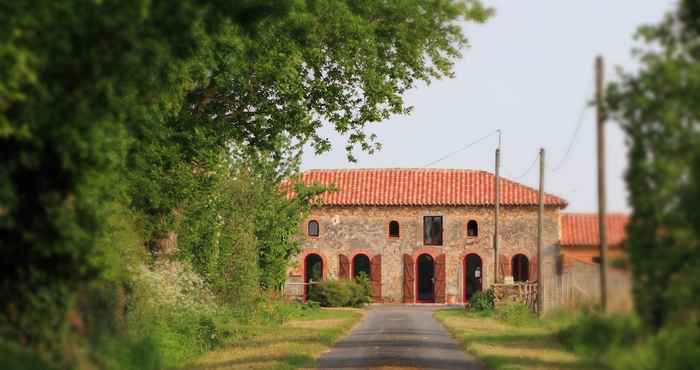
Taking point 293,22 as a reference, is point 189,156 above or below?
below

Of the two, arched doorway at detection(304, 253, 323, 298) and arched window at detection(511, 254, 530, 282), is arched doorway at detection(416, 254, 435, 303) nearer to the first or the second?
arched window at detection(511, 254, 530, 282)

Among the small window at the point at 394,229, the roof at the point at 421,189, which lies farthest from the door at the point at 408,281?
the roof at the point at 421,189

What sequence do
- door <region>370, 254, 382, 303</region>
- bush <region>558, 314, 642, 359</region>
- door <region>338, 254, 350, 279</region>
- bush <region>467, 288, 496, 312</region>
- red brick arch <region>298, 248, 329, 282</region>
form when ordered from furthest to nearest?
red brick arch <region>298, 248, 329, 282</region> → door <region>338, 254, 350, 279</region> → door <region>370, 254, 382, 303</region> → bush <region>467, 288, 496, 312</region> → bush <region>558, 314, 642, 359</region>

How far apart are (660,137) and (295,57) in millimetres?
13797

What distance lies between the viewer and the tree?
43.9 feet

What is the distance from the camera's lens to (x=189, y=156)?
27969 mm

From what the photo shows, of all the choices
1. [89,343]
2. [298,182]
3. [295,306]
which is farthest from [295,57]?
[295,306]

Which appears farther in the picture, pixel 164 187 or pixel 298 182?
pixel 298 182

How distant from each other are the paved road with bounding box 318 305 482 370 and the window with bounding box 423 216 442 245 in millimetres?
20664

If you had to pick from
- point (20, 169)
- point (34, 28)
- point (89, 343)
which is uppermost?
point (34, 28)

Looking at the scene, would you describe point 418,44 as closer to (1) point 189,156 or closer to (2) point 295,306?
(1) point 189,156

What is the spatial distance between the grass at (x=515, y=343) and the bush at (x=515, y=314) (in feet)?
0.65

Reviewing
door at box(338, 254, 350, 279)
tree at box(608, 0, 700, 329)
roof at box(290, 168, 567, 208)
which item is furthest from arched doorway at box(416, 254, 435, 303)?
tree at box(608, 0, 700, 329)

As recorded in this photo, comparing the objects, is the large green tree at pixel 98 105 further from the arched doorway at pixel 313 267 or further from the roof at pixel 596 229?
the arched doorway at pixel 313 267
